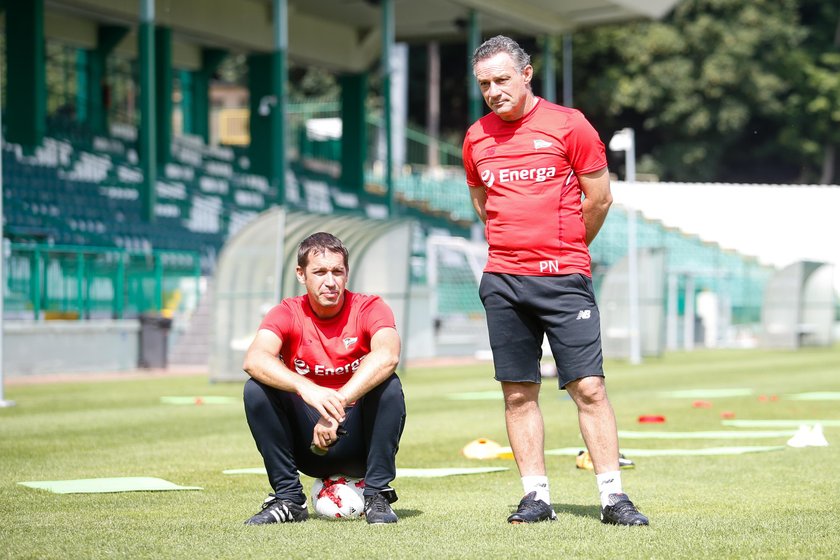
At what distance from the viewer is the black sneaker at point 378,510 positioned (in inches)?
256

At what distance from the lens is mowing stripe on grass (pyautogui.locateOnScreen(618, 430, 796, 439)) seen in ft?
38.9

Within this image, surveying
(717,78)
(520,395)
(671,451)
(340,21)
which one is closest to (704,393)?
(671,451)

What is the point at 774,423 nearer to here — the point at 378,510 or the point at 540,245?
the point at 540,245

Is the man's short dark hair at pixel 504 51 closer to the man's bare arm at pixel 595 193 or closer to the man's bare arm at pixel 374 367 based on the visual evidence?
the man's bare arm at pixel 595 193

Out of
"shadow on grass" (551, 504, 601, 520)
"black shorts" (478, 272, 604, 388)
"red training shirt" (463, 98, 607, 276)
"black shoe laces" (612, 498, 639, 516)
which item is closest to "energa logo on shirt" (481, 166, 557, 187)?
"red training shirt" (463, 98, 607, 276)

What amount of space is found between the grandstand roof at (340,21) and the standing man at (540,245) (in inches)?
1265

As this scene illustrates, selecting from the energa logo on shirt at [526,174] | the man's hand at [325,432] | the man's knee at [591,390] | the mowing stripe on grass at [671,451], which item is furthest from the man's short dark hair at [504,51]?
the mowing stripe on grass at [671,451]

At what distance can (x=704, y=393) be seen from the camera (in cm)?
1822

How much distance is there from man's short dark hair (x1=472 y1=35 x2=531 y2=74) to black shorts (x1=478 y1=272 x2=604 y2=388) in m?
0.99

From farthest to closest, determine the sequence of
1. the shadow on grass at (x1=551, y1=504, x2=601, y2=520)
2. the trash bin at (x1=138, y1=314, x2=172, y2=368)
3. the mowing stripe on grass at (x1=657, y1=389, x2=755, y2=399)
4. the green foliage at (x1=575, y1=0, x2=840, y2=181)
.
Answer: the green foliage at (x1=575, y1=0, x2=840, y2=181), the trash bin at (x1=138, y1=314, x2=172, y2=368), the mowing stripe on grass at (x1=657, y1=389, x2=755, y2=399), the shadow on grass at (x1=551, y1=504, x2=601, y2=520)

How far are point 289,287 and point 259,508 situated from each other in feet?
51.0

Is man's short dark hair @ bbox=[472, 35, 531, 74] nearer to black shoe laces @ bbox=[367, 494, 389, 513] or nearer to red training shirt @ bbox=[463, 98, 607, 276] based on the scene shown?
red training shirt @ bbox=[463, 98, 607, 276]

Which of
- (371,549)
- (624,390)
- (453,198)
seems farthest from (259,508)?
(453,198)

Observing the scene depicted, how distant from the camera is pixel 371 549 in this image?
5.75 metres
